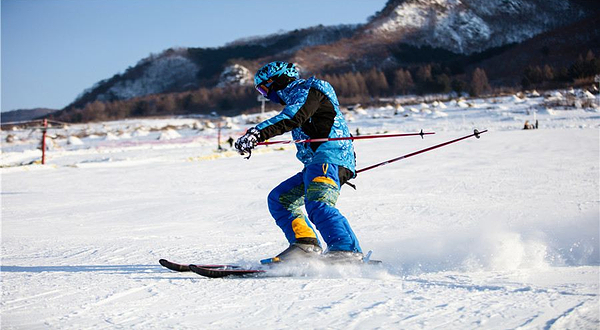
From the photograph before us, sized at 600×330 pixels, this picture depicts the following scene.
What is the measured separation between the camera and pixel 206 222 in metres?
5.69

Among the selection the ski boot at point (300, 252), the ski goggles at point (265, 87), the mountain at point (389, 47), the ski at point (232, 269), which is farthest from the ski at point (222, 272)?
the mountain at point (389, 47)

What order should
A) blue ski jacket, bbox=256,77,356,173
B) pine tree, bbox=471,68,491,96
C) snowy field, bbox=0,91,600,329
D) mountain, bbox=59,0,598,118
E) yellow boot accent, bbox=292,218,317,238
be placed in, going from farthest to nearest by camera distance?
mountain, bbox=59,0,598,118 < pine tree, bbox=471,68,491,96 < yellow boot accent, bbox=292,218,317,238 < blue ski jacket, bbox=256,77,356,173 < snowy field, bbox=0,91,600,329

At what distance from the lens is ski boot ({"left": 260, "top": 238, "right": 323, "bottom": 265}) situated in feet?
10.3

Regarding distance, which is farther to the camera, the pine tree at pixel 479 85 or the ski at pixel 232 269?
the pine tree at pixel 479 85

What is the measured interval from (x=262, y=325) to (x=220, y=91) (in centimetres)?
7560

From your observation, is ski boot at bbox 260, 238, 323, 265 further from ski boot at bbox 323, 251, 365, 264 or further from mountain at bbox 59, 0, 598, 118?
mountain at bbox 59, 0, 598, 118

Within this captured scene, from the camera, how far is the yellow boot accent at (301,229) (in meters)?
3.30

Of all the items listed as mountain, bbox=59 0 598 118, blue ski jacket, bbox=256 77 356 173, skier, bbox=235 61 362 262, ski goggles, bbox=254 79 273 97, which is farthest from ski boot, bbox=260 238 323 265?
mountain, bbox=59 0 598 118

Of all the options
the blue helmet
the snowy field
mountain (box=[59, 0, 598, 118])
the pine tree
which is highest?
mountain (box=[59, 0, 598, 118])

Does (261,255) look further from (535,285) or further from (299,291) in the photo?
(535,285)

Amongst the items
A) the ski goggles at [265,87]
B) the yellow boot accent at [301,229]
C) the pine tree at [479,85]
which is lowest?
the yellow boot accent at [301,229]

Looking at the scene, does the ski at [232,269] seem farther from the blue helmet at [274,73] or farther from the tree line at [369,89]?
the tree line at [369,89]

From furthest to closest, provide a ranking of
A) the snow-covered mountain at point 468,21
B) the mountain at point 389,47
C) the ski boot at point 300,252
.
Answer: the snow-covered mountain at point 468,21 → the mountain at point 389,47 → the ski boot at point 300,252

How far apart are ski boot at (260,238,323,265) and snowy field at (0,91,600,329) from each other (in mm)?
132
